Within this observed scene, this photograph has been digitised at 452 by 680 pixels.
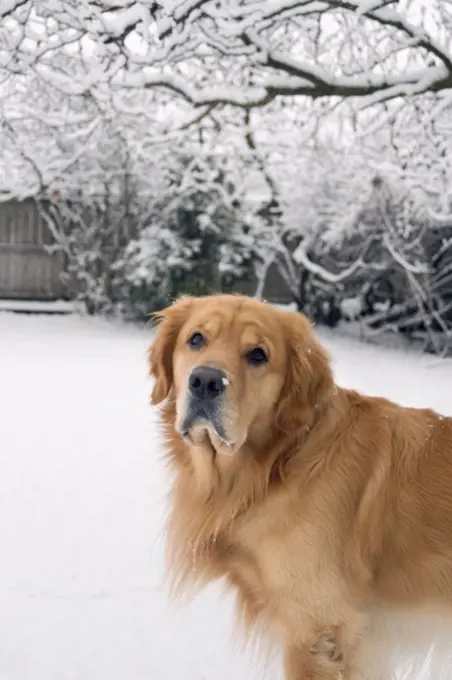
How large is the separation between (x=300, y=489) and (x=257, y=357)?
44cm

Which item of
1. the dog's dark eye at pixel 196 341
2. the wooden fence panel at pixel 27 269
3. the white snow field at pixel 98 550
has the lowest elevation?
the white snow field at pixel 98 550

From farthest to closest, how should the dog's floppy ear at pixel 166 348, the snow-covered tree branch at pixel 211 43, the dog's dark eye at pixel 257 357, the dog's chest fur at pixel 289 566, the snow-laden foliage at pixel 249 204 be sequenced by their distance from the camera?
1. the snow-laden foliage at pixel 249 204
2. the snow-covered tree branch at pixel 211 43
3. the dog's floppy ear at pixel 166 348
4. the dog's dark eye at pixel 257 357
5. the dog's chest fur at pixel 289 566

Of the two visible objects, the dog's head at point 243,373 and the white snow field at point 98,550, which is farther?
the white snow field at point 98,550

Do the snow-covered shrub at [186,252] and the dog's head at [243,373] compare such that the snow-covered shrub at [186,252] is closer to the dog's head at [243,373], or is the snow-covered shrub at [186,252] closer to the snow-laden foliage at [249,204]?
the snow-laden foliage at [249,204]

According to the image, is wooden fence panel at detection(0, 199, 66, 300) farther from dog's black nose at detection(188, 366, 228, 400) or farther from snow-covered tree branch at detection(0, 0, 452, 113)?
dog's black nose at detection(188, 366, 228, 400)

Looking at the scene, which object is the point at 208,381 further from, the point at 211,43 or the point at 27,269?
the point at 27,269

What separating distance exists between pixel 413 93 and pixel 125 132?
947 cm

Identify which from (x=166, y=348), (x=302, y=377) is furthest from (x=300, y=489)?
(x=166, y=348)

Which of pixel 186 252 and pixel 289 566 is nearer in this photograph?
pixel 289 566

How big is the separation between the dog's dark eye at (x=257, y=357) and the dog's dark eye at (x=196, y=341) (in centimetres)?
16

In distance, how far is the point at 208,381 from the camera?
2.54 metres

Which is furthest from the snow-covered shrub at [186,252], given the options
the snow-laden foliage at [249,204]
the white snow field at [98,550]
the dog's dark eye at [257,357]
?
the dog's dark eye at [257,357]

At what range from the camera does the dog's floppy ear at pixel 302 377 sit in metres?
2.69

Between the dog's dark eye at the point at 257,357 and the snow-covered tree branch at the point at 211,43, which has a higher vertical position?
the snow-covered tree branch at the point at 211,43
